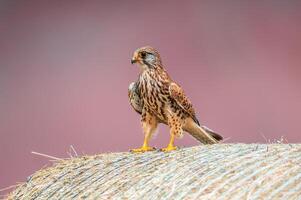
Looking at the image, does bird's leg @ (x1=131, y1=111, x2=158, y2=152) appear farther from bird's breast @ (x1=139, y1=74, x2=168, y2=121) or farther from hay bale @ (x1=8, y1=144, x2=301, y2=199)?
hay bale @ (x1=8, y1=144, x2=301, y2=199)

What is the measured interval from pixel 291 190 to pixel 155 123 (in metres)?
1.67

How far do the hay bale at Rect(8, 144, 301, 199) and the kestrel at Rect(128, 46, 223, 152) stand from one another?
1.02 feet

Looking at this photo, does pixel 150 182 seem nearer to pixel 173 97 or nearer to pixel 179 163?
pixel 179 163

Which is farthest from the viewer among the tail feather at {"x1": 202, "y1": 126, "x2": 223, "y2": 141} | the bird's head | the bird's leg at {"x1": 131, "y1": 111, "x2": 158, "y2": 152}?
the tail feather at {"x1": 202, "y1": 126, "x2": 223, "y2": 141}

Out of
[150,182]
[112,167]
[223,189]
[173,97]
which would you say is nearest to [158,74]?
[173,97]

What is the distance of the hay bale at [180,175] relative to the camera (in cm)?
386

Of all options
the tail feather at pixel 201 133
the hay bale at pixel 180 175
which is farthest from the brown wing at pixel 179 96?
the hay bale at pixel 180 175

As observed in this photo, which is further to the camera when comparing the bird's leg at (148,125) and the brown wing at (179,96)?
the bird's leg at (148,125)

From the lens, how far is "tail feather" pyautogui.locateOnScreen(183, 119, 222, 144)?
530cm

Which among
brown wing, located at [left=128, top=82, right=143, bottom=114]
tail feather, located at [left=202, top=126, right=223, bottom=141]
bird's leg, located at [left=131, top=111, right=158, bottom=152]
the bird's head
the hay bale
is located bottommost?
the hay bale

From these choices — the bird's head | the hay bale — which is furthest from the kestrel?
the hay bale

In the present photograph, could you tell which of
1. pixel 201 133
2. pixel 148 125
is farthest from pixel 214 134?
pixel 148 125

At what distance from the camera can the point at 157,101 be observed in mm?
5090

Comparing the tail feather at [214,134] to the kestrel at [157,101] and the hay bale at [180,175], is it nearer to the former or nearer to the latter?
the kestrel at [157,101]
